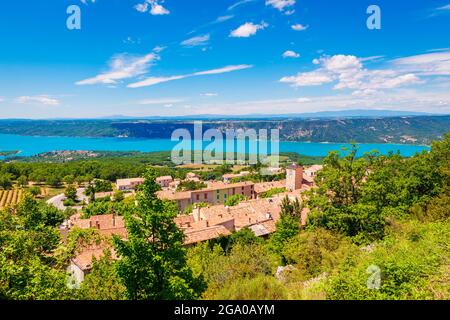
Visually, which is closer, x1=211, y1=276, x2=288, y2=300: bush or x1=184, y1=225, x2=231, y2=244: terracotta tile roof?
x1=211, y1=276, x2=288, y2=300: bush

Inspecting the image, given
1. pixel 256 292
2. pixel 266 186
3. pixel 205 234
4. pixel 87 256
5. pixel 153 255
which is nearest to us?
pixel 256 292

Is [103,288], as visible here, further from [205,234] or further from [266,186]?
[266,186]

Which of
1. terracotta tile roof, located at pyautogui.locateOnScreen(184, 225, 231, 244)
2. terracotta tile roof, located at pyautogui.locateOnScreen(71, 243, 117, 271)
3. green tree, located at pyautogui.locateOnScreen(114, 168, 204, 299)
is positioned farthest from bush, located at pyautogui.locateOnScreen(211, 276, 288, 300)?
terracotta tile roof, located at pyautogui.locateOnScreen(184, 225, 231, 244)

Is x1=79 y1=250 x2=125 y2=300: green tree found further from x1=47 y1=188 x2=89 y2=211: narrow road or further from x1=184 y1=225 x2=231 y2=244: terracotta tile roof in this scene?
x1=47 y1=188 x2=89 y2=211: narrow road

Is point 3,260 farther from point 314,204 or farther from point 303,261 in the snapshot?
point 314,204

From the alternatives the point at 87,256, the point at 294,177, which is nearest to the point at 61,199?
the point at 294,177

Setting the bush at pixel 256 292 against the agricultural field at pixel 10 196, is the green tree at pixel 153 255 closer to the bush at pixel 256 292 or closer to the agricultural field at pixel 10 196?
the bush at pixel 256 292

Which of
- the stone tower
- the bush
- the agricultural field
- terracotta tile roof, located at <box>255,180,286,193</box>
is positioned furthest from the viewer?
terracotta tile roof, located at <box>255,180,286,193</box>
